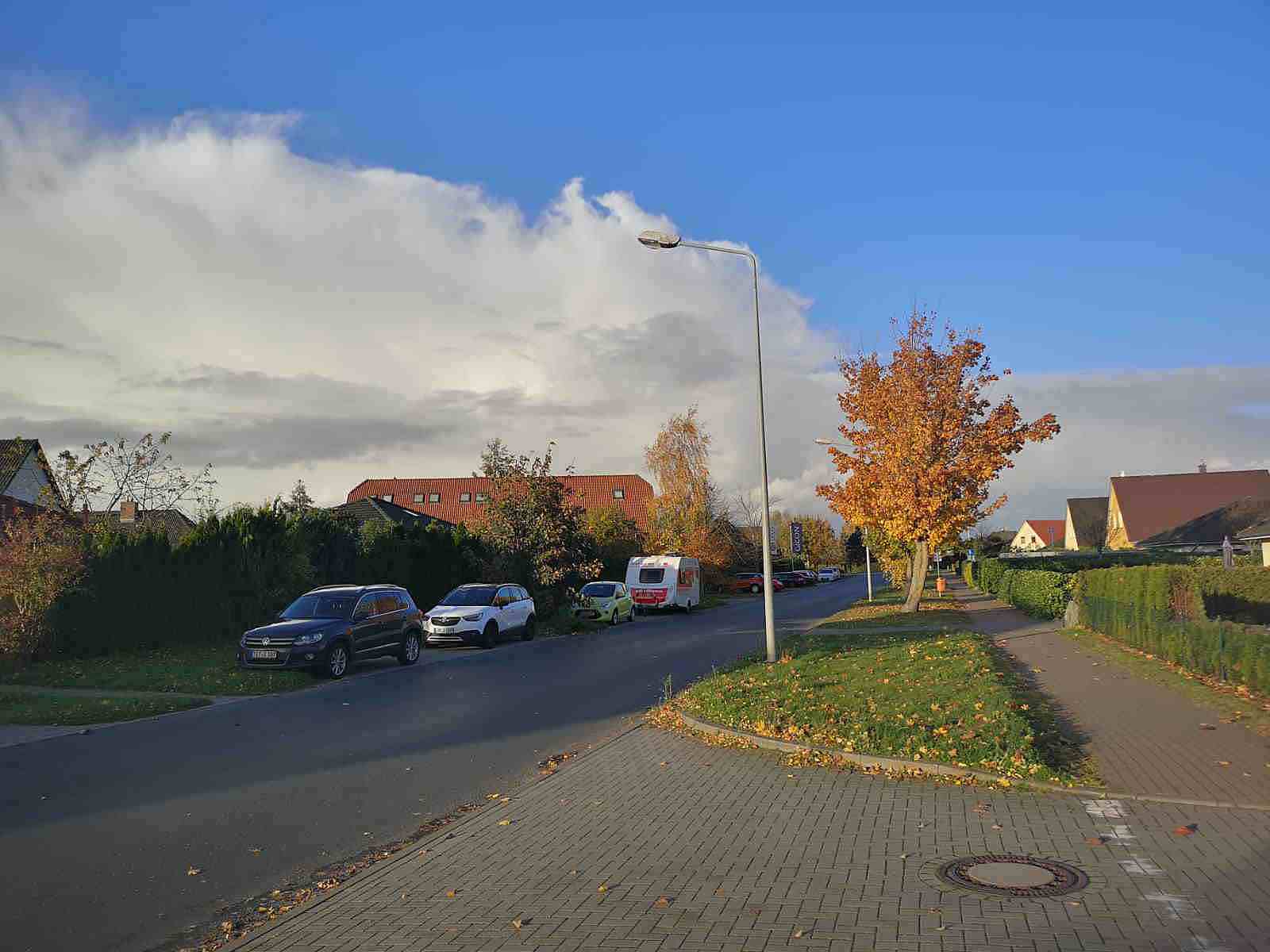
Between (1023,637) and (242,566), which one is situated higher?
(242,566)

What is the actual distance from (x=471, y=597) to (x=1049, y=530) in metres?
139

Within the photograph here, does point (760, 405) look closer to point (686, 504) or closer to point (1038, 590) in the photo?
point (1038, 590)

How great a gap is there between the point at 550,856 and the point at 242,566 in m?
19.9

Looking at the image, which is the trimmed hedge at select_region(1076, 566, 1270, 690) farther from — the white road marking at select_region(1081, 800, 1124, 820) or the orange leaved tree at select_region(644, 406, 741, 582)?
the orange leaved tree at select_region(644, 406, 741, 582)

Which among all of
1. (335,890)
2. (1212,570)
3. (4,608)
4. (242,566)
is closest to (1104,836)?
(335,890)

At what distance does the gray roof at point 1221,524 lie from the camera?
5197cm

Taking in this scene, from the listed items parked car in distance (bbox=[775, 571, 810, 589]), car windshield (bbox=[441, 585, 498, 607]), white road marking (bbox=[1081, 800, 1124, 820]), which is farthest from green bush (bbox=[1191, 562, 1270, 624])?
parked car in distance (bbox=[775, 571, 810, 589])

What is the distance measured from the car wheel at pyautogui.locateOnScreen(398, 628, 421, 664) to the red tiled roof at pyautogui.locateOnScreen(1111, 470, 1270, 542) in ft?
184

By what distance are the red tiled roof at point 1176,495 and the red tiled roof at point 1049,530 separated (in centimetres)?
7462

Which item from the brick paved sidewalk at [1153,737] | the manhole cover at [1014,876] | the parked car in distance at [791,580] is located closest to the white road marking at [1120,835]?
the manhole cover at [1014,876]

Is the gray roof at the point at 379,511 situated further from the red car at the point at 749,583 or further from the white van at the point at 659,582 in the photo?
the red car at the point at 749,583

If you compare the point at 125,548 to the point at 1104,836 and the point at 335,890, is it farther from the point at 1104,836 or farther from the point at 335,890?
the point at 1104,836

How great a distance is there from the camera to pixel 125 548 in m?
21.9

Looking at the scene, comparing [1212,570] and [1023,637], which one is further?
[1023,637]
